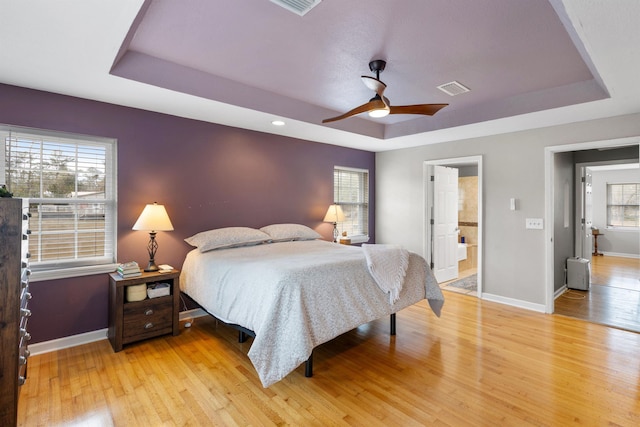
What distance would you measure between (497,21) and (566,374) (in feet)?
8.52

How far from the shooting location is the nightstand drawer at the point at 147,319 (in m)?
2.87

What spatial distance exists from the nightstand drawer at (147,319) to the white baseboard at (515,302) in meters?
3.99

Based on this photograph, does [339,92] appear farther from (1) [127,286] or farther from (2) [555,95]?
(1) [127,286]

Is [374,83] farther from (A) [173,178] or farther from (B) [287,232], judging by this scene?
(A) [173,178]

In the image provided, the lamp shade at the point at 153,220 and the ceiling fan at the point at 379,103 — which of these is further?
the lamp shade at the point at 153,220

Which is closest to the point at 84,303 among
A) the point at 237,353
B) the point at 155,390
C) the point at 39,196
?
the point at 39,196

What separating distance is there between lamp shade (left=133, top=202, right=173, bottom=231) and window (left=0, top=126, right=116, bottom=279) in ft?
1.24

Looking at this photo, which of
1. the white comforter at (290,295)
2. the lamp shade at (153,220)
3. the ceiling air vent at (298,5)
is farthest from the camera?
the lamp shade at (153,220)

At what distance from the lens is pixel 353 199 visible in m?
5.68

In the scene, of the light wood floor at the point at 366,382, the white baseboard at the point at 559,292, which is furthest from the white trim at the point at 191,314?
the white baseboard at the point at 559,292

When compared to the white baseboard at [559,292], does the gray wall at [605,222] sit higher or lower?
higher

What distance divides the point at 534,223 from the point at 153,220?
4389 millimetres

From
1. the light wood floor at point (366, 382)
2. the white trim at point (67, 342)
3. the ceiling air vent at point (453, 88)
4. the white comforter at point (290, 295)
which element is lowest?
the light wood floor at point (366, 382)

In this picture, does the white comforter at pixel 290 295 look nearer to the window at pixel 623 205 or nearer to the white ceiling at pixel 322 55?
the white ceiling at pixel 322 55
